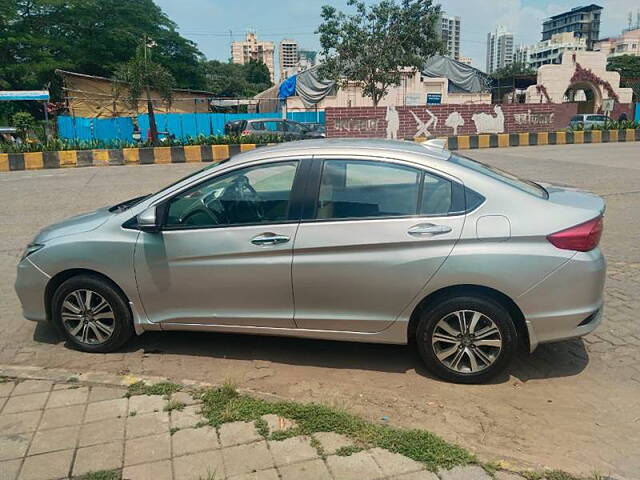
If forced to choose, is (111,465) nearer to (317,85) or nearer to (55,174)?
(55,174)

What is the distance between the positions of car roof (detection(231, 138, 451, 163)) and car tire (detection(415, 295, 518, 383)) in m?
1.04

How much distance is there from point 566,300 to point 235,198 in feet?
7.62

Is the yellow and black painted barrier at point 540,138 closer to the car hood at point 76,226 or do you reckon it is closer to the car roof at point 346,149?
the car roof at point 346,149

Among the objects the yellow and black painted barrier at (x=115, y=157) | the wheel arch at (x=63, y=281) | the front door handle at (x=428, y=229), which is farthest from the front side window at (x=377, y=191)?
the yellow and black painted barrier at (x=115, y=157)

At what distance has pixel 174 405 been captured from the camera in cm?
322

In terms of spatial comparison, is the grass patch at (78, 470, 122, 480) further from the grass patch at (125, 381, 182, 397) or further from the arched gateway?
the arched gateway

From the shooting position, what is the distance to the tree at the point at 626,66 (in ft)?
237

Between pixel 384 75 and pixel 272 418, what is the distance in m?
25.0

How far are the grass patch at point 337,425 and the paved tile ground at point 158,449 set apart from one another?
5cm

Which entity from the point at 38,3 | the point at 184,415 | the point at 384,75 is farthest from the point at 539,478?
the point at 38,3

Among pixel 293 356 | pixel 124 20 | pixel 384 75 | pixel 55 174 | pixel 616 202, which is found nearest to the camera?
pixel 293 356

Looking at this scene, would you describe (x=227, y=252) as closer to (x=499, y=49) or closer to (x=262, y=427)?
(x=262, y=427)

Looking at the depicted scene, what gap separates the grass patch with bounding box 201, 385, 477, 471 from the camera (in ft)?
8.96

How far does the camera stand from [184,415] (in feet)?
10.3
